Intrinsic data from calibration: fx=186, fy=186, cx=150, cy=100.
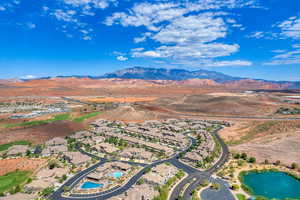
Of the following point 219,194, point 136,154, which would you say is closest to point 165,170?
point 136,154

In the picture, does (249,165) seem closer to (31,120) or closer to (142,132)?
(142,132)

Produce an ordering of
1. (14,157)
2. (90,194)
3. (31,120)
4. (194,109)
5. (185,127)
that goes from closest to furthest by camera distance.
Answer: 1. (90,194)
2. (14,157)
3. (185,127)
4. (31,120)
5. (194,109)

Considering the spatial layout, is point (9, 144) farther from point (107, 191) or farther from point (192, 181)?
point (192, 181)

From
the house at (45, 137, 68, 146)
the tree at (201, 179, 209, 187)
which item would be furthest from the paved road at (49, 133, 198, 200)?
the house at (45, 137, 68, 146)

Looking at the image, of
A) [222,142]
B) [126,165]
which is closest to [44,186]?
[126,165]

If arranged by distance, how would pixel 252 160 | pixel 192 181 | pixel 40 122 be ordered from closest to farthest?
pixel 192 181
pixel 252 160
pixel 40 122

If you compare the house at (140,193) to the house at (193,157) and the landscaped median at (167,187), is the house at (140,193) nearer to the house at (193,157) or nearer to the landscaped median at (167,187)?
the landscaped median at (167,187)

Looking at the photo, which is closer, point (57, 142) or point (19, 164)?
point (19, 164)
